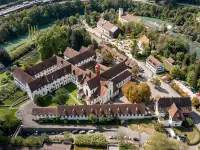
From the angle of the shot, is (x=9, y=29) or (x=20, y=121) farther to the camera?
(x=9, y=29)

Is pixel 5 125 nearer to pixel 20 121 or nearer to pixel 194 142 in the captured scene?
pixel 20 121

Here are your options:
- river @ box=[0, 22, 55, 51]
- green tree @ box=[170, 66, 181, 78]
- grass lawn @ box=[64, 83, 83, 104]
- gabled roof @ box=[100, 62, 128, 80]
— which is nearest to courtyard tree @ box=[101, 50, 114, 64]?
gabled roof @ box=[100, 62, 128, 80]

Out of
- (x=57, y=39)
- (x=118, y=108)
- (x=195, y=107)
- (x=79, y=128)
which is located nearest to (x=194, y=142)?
(x=195, y=107)

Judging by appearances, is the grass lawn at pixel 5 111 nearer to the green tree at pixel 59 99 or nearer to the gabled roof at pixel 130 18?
the green tree at pixel 59 99

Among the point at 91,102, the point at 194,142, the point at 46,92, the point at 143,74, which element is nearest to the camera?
the point at 194,142

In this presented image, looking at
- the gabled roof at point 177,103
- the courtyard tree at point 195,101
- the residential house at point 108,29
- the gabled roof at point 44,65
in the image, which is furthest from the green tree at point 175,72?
the residential house at point 108,29

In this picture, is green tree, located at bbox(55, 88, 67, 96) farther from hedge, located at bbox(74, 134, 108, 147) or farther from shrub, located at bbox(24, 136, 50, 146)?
hedge, located at bbox(74, 134, 108, 147)
